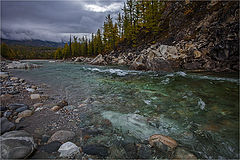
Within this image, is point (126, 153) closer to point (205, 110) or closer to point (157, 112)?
point (157, 112)

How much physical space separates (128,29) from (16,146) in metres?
37.9

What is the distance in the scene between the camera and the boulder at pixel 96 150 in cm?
221

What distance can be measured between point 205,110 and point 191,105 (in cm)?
48

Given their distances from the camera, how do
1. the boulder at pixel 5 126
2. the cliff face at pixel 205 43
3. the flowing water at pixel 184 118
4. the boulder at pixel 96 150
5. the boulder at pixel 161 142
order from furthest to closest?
the cliff face at pixel 205 43 → the boulder at pixel 5 126 → the flowing water at pixel 184 118 → the boulder at pixel 161 142 → the boulder at pixel 96 150

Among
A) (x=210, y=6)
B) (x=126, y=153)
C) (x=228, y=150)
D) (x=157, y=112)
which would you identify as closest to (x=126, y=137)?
(x=126, y=153)

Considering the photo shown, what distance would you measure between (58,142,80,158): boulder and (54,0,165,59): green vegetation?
27.2m

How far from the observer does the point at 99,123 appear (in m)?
3.30

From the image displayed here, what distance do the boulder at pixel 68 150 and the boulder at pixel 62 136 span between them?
269 mm

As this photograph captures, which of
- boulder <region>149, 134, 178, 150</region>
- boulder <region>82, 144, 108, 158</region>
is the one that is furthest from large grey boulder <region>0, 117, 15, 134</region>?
boulder <region>149, 134, 178, 150</region>

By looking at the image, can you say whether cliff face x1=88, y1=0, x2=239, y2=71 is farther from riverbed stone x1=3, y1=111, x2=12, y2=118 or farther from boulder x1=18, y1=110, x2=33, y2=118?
riverbed stone x1=3, y1=111, x2=12, y2=118

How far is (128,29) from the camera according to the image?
35531mm

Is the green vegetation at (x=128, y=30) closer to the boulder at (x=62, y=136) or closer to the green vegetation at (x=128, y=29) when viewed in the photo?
the green vegetation at (x=128, y=29)

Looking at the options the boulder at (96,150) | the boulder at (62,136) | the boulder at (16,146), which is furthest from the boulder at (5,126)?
the boulder at (96,150)

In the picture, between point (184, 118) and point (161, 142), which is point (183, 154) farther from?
point (184, 118)
